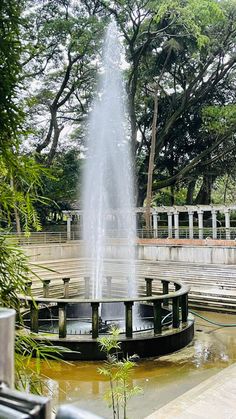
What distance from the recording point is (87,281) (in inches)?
500

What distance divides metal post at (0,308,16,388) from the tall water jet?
1924 cm

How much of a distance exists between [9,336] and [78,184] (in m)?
25.3

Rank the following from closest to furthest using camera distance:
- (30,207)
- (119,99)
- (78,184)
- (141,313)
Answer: (30,207) → (141,313) → (119,99) → (78,184)

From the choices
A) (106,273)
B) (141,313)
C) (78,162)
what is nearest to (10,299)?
(141,313)

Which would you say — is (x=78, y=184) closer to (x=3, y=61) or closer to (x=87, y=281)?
(x=87, y=281)

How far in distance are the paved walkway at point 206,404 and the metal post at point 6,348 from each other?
175 inches

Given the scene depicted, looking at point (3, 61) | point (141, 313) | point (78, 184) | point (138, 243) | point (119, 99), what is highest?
point (119, 99)

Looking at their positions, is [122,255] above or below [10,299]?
below

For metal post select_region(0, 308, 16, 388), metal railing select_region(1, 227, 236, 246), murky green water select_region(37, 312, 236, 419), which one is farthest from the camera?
metal railing select_region(1, 227, 236, 246)

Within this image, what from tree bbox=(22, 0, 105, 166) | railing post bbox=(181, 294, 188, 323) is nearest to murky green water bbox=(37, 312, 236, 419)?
railing post bbox=(181, 294, 188, 323)

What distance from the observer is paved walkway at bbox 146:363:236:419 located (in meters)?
4.56

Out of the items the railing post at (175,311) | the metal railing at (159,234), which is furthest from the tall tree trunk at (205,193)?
the railing post at (175,311)

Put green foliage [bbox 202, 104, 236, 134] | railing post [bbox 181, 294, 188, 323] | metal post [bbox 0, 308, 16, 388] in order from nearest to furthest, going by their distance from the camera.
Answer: metal post [bbox 0, 308, 16, 388] → railing post [bbox 181, 294, 188, 323] → green foliage [bbox 202, 104, 236, 134]

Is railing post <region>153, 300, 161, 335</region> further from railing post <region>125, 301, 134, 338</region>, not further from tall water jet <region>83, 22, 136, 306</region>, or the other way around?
tall water jet <region>83, 22, 136, 306</region>
